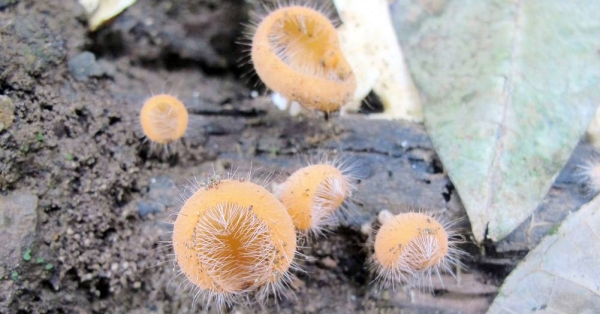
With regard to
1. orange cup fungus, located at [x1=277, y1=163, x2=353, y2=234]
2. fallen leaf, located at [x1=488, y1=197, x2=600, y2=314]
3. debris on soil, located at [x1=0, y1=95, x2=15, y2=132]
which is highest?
debris on soil, located at [x1=0, y1=95, x2=15, y2=132]

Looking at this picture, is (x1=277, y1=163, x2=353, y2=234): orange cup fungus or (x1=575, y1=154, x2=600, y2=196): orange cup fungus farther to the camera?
(x1=575, y1=154, x2=600, y2=196): orange cup fungus

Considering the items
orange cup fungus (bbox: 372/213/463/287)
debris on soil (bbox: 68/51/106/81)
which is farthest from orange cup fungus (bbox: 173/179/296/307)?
debris on soil (bbox: 68/51/106/81)

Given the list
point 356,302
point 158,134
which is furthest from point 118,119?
point 356,302

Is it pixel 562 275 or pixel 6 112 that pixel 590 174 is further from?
pixel 6 112

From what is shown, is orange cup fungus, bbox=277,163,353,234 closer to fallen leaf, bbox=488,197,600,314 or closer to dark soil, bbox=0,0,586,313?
dark soil, bbox=0,0,586,313

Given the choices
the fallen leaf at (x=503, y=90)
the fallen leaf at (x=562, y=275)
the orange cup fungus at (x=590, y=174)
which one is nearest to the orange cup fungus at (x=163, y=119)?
the fallen leaf at (x=503, y=90)

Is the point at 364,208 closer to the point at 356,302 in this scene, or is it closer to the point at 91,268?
the point at 356,302

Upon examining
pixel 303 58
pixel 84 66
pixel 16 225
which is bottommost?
pixel 16 225

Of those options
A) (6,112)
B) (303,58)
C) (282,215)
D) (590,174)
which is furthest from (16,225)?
(590,174)
